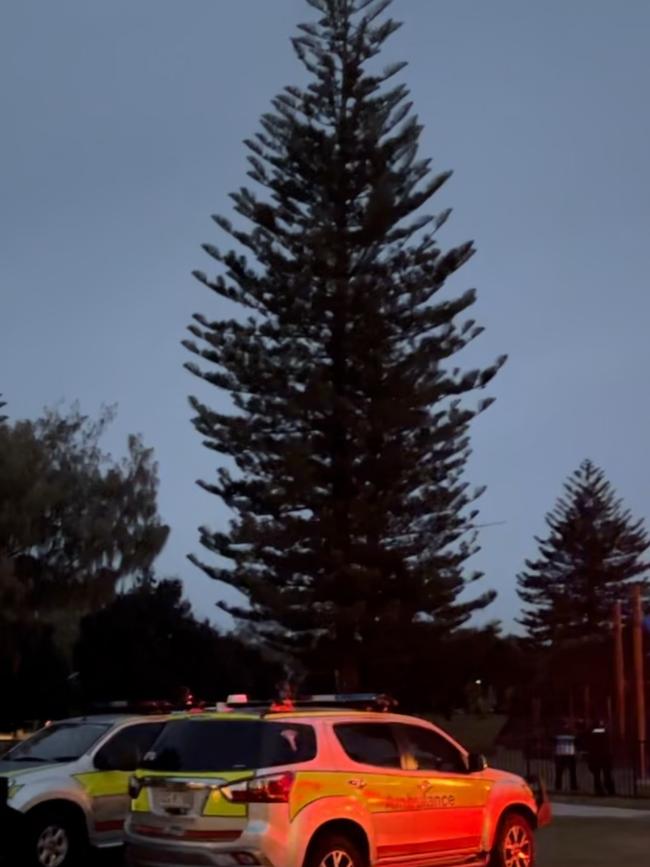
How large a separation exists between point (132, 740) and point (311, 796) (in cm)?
355

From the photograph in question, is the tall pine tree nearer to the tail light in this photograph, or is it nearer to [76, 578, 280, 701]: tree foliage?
[76, 578, 280, 701]: tree foliage

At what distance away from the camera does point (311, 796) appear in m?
9.81

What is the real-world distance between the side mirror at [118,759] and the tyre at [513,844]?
10.5ft

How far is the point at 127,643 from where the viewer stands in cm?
3158

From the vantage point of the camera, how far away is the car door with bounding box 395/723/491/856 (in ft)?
35.5

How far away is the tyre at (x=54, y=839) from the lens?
38.8ft

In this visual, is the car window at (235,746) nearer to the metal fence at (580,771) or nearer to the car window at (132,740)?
the car window at (132,740)

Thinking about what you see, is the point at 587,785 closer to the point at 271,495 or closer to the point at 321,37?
the point at 271,495

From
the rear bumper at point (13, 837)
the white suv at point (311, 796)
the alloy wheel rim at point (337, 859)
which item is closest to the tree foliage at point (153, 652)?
the rear bumper at point (13, 837)

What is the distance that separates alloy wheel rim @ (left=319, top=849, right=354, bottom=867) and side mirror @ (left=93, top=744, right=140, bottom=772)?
2.96 m

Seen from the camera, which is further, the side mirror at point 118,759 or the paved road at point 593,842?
the paved road at point 593,842

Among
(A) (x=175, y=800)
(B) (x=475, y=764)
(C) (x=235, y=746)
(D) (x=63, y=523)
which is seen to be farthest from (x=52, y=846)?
(D) (x=63, y=523)

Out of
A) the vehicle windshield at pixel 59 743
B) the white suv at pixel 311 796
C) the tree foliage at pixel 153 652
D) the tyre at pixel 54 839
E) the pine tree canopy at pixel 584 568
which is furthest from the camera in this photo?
the pine tree canopy at pixel 584 568

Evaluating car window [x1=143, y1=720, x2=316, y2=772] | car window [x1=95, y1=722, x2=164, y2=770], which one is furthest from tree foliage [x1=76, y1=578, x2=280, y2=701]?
car window [x1=143, y1=720, x2=316, y2=772]
